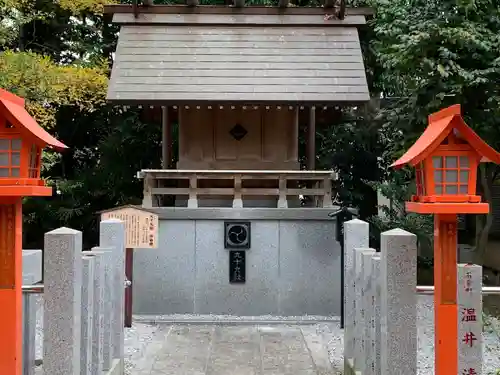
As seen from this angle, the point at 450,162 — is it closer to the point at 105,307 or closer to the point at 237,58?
the point at 105,307

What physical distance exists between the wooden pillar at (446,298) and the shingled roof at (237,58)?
729cm

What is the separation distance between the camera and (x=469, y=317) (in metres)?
4.54

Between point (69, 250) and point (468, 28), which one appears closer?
point (69, 250)

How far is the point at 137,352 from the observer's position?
857 cm

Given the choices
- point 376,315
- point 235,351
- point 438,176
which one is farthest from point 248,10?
point 438,176

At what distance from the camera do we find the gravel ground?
7.99 m

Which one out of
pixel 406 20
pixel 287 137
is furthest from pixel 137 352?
pixel 406 20

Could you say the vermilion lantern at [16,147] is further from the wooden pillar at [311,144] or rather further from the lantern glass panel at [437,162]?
the wooden pillar at [311,144]

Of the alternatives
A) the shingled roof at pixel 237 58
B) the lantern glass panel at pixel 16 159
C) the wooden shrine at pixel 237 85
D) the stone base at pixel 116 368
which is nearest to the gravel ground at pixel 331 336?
the stone base at pixel 116 368

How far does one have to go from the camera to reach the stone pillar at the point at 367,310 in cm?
581

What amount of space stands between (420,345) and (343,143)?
862cm

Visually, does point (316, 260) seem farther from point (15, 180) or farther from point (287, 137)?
point (15, 180)

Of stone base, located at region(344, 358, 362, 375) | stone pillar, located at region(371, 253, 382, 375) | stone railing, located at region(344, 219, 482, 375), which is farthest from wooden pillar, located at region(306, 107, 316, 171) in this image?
stone pillar, located at region(371, 253, 382, 375)

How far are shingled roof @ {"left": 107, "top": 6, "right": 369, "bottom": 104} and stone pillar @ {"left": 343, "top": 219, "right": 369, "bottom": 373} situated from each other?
4.80 meters
